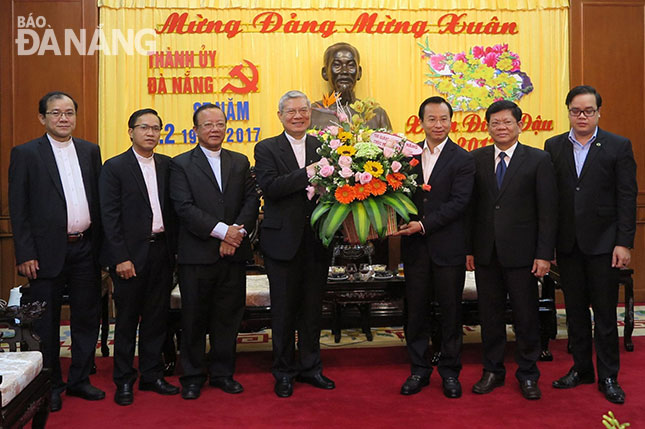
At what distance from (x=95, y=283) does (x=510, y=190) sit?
2105 mm

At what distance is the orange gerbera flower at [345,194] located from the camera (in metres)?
3.03

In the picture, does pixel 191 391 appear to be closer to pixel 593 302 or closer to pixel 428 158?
pixel 428 158

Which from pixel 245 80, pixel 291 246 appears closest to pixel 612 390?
pixel 291 246

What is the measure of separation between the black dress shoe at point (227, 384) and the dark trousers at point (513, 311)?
1269 millimetres

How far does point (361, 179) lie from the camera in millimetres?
2996

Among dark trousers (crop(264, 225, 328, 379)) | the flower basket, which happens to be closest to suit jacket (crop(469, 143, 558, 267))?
the flower basket

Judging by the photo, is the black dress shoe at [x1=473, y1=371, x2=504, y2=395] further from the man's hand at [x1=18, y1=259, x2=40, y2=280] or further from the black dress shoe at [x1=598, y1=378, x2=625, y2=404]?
the man's hand at [x1=18, y1=259, x2=40, y2=280]

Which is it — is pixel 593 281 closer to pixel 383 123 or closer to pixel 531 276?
pixel 531 276

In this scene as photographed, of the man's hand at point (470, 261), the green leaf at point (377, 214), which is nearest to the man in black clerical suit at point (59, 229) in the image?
the green leaf at point (377, 214)

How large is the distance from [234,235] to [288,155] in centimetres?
48

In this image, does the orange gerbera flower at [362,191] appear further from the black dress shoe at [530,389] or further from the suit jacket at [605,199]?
the black dress shoe at [530,389]

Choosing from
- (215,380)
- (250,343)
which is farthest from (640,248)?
(215,380)

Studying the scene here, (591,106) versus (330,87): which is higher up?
(330,87)

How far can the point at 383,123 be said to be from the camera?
5738 millimetres
